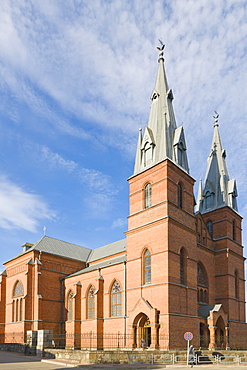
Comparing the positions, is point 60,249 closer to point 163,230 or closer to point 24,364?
point 163,230

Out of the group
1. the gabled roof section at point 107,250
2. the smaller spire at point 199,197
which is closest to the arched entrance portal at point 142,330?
the gabled roof section at point 107,250

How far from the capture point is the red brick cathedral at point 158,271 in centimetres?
2862

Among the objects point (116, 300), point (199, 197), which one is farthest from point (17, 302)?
point (199, 197)

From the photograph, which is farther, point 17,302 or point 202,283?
point 17,302

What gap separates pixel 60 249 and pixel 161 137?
20.7 metres

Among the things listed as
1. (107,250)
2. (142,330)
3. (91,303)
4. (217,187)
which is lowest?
(142,330)

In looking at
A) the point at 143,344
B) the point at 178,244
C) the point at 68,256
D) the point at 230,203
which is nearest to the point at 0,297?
the point at 68,256

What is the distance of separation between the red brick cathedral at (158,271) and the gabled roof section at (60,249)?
20 cm

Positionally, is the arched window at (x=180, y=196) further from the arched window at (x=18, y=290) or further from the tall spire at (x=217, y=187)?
the arched window at (x=18, y=290)

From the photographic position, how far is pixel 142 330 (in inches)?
1139

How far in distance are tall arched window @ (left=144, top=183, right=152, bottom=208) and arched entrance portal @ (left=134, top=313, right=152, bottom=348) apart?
923cm

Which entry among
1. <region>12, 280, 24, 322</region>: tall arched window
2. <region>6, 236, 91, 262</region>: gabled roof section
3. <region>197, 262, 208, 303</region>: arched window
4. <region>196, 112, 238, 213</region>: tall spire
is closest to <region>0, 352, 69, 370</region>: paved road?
<region>12, 280, 24, 322</region>: tall arched window

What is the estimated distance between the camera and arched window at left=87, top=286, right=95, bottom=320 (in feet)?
120

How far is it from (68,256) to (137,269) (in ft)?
54.8
